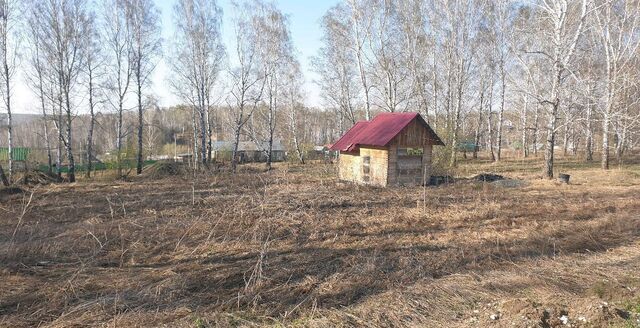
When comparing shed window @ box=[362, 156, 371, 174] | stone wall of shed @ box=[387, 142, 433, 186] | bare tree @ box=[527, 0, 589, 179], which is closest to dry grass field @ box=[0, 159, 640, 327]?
stone wall of shed @ box=[387, 142, 433, 186]

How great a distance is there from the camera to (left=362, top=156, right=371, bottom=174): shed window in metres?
15.6

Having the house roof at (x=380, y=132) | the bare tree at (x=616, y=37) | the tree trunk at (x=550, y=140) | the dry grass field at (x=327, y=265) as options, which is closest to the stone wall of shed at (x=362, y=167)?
the house roof at (x=380, y=132)

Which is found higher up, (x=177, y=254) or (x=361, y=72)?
(x=361, y=72)

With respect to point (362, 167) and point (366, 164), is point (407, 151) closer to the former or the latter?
point (366, 164)

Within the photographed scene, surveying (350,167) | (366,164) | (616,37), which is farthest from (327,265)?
(616,37)

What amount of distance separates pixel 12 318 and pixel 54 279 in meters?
1.26

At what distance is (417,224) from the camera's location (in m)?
8.60

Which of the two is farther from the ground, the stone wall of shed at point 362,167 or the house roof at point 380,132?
the house roof at point 380,132

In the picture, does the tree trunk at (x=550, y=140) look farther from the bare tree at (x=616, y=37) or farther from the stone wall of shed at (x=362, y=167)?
the stone wall of shed at (x=362, y=167)

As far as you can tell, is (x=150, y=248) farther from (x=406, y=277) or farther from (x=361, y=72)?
(x=361, y=72)

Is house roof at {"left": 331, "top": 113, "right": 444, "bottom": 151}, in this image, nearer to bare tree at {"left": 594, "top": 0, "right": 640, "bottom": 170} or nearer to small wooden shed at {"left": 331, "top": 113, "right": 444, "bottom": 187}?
small wooden shed at {"left": 331, "top": 113, "right": 444, "bottom": 187}

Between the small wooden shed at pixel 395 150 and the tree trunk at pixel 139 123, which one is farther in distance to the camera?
Result: the tree trunk at pixel 139 123

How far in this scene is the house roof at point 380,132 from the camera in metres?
14.5

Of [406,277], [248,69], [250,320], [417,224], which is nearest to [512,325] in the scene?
[406,277]
